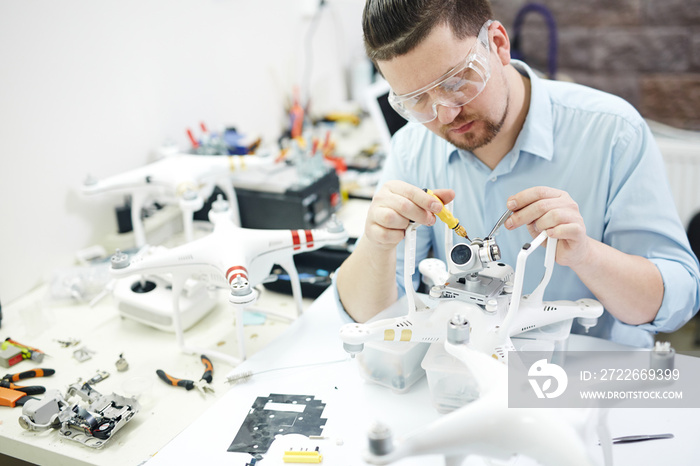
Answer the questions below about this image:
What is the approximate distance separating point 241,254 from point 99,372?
0.37m

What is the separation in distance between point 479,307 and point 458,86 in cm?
40

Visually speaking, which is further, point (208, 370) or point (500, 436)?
point (208, 370)

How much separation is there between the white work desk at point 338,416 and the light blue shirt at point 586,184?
6.1 inches

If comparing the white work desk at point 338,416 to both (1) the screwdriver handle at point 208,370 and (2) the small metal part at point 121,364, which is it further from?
(2) the small metal part at point 121,364

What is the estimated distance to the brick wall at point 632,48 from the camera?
95.8 inches

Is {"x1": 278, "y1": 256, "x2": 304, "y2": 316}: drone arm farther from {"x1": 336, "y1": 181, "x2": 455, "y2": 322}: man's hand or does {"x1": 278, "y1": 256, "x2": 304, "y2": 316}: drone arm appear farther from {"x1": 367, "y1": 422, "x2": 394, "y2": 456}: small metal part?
{"x1": 367, "y1": 422, "x2": 394, "y2": 456}: small metal part

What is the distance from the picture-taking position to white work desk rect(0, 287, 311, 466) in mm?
994

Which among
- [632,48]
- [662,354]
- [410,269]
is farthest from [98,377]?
[632,48]

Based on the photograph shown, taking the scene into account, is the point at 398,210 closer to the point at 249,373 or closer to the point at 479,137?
the point at 479,137

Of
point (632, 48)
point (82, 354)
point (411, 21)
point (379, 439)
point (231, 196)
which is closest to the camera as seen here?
point (379, 439)

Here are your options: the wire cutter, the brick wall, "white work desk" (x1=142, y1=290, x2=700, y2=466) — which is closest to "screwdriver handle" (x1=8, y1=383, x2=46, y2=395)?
the wire cutter

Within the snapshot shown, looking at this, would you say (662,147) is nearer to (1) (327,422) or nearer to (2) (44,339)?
(1) (327,422)

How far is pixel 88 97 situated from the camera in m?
1.60

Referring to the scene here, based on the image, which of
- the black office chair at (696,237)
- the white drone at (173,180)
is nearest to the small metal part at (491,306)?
the white drone at (173,180)
